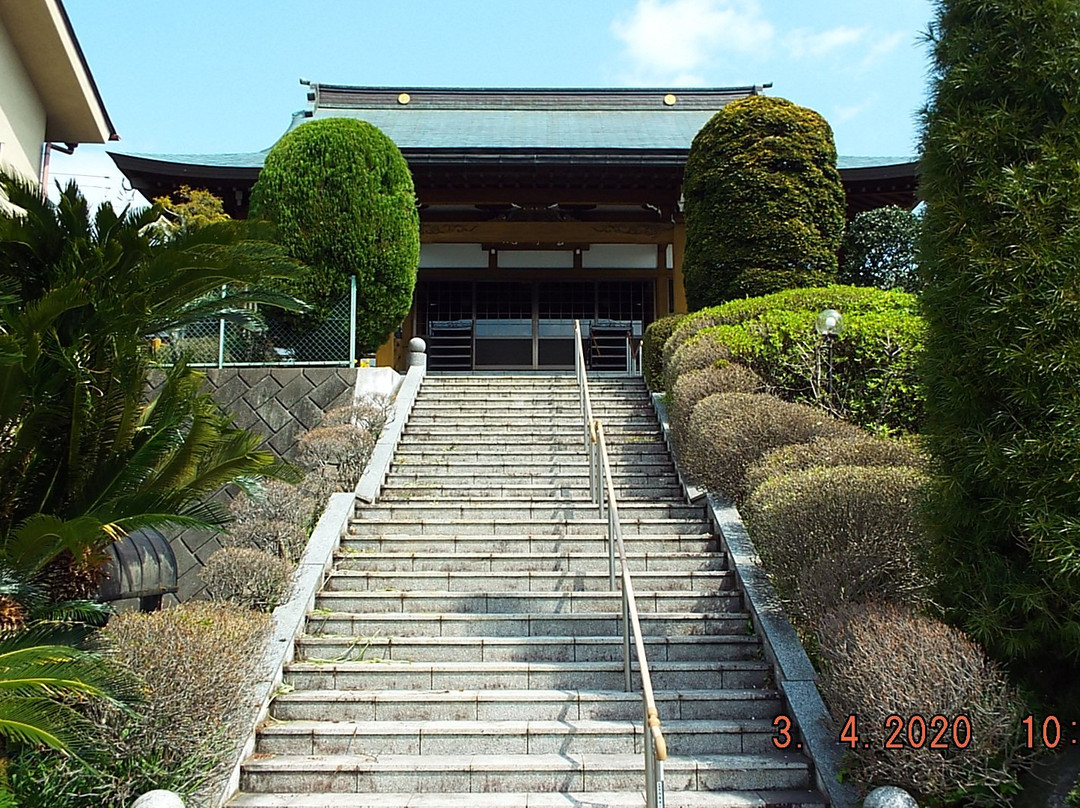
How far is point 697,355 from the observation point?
9.99 metres

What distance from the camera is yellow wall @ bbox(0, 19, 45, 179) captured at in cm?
902

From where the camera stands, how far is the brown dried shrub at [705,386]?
30.4ft

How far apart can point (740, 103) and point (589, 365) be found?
622 centimetres

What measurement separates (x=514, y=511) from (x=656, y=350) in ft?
14.1

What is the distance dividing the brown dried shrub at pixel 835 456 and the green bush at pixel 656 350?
173 inches

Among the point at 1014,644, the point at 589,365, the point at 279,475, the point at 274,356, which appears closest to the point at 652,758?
the point at 1014,644

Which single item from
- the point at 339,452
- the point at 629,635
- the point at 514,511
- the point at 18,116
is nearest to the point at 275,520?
the point at 339,452

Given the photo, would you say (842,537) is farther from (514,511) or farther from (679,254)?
(679,254)

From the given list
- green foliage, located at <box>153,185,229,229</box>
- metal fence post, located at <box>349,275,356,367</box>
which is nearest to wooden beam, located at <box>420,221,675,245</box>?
green foliage, located at <box>153,185,229,229</box>

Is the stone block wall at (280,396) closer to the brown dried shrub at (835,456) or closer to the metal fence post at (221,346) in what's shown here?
the metal fence post at (221,346)

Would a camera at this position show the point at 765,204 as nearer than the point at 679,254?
Yes

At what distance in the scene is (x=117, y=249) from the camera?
5582mm

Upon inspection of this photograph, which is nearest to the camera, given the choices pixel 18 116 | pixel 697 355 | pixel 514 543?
pixel 514 543

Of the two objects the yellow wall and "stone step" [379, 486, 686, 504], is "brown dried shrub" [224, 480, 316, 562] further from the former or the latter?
the yellow wall
